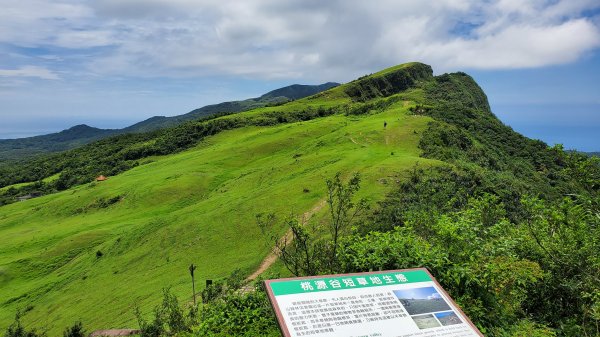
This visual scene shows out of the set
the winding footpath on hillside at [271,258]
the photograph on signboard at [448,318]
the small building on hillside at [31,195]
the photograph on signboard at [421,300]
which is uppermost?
the photograph on signboard at [421,300]

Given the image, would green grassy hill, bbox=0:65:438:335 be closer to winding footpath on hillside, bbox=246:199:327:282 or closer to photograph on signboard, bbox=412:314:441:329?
winding footpath on hillside, bbox=246:199:327:282

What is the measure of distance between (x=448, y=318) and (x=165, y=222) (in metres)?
42.4

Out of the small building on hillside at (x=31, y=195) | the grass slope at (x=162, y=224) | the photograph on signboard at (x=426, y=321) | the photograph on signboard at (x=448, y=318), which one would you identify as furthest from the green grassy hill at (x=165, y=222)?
the small building on hillside at (x=31, y=195)

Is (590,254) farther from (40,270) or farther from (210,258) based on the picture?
(40,270)

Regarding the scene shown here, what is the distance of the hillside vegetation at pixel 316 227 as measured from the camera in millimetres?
10508

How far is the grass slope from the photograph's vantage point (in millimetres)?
35438

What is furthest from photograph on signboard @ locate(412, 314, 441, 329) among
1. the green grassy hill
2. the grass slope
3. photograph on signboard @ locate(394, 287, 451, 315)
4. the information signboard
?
the grass slope

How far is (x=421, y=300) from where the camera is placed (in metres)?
8.52

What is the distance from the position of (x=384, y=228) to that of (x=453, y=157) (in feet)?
85.1

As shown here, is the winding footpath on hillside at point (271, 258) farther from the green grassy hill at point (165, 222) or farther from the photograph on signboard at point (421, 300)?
the photograph on signboard at point (421, 300)

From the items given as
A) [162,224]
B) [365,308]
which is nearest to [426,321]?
[365,308]

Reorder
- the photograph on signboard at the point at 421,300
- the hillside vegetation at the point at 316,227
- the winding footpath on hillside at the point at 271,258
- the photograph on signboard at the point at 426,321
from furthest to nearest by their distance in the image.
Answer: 1. the winding footpath on hillside at the point at 271,258
2. the hillside vegetation at the point at 316,227
3. the photograph on signboard at the point at 421,300
4. the photograph on signboard at the point at 426,321

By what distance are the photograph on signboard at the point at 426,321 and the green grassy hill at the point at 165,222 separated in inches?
889

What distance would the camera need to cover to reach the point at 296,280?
8234 mm
